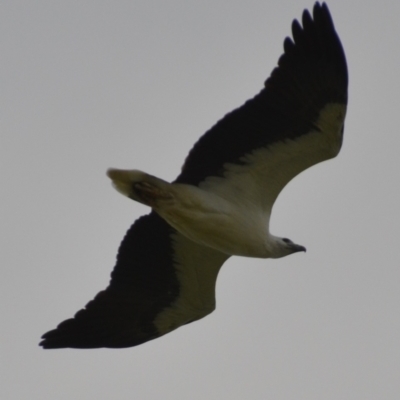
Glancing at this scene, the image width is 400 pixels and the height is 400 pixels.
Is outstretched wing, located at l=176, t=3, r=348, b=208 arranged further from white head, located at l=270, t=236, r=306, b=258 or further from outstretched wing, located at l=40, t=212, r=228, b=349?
outstretched wing, located at l=40, t=212, r=228, b=349

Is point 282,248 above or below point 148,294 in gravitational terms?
below

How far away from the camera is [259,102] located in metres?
10.0

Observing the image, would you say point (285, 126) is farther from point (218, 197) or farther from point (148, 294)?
point (148, 294)

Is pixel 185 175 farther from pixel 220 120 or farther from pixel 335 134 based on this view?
pixel 335 134

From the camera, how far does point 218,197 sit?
10.8 m

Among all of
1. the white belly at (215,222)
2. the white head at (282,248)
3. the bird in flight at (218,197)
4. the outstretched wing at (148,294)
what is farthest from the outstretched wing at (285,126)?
the outstretched wing at (148,294)

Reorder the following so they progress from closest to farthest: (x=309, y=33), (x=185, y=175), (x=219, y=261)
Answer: (x=309, y=33) < (x=185, y=175) < (x=219, y=261)

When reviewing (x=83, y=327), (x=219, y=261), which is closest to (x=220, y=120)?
(x=219, y=261)

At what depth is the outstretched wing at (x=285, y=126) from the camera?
9891 millimetres

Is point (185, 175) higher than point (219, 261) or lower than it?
higher

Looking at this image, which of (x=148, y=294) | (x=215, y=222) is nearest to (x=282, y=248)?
(x=215, y=222)

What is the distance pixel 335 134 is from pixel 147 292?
2986 millimetres

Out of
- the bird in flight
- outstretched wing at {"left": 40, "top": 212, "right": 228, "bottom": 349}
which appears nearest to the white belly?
the bird in flight

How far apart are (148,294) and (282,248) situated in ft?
5.83
